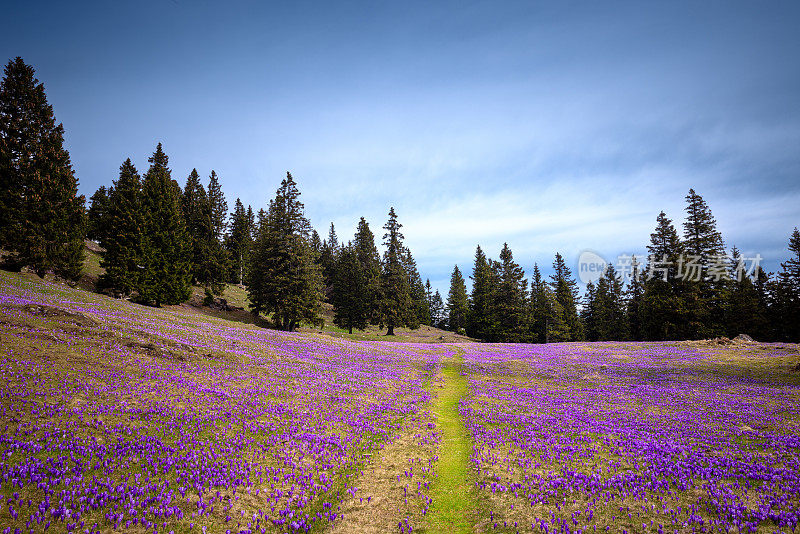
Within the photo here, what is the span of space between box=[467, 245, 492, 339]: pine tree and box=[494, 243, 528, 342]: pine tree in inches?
115

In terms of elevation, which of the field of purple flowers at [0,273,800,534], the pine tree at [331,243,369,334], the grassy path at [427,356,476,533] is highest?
the pine tree at [331,243,369,334]

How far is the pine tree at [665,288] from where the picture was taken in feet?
163

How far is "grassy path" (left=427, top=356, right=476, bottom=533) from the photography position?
23.8ft

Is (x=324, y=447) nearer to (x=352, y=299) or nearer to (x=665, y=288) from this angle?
(x=352, y=299)

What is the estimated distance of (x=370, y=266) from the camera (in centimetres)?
6550

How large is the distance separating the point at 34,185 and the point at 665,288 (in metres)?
79.2

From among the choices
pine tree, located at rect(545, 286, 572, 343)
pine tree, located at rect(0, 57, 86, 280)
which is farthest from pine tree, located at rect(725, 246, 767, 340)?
pine tree, located at rect(0, 57, 86, 280)

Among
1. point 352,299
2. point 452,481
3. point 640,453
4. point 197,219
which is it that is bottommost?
point 452,481

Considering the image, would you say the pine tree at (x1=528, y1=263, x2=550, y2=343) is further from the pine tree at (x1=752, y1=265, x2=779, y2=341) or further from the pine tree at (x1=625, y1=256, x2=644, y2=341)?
the pine tree at (x1=752, y1=265, x2=779, y2=341)

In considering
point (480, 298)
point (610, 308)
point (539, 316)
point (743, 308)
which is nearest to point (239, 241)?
point (480, 298)

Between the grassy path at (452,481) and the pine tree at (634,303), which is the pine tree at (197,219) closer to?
the grassy path at (452,481)

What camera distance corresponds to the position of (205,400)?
12680 millimetres

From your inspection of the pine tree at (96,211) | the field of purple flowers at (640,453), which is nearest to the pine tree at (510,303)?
the field of purple flowers at (640,453)

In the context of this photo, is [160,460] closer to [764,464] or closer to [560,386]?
[764,464]
